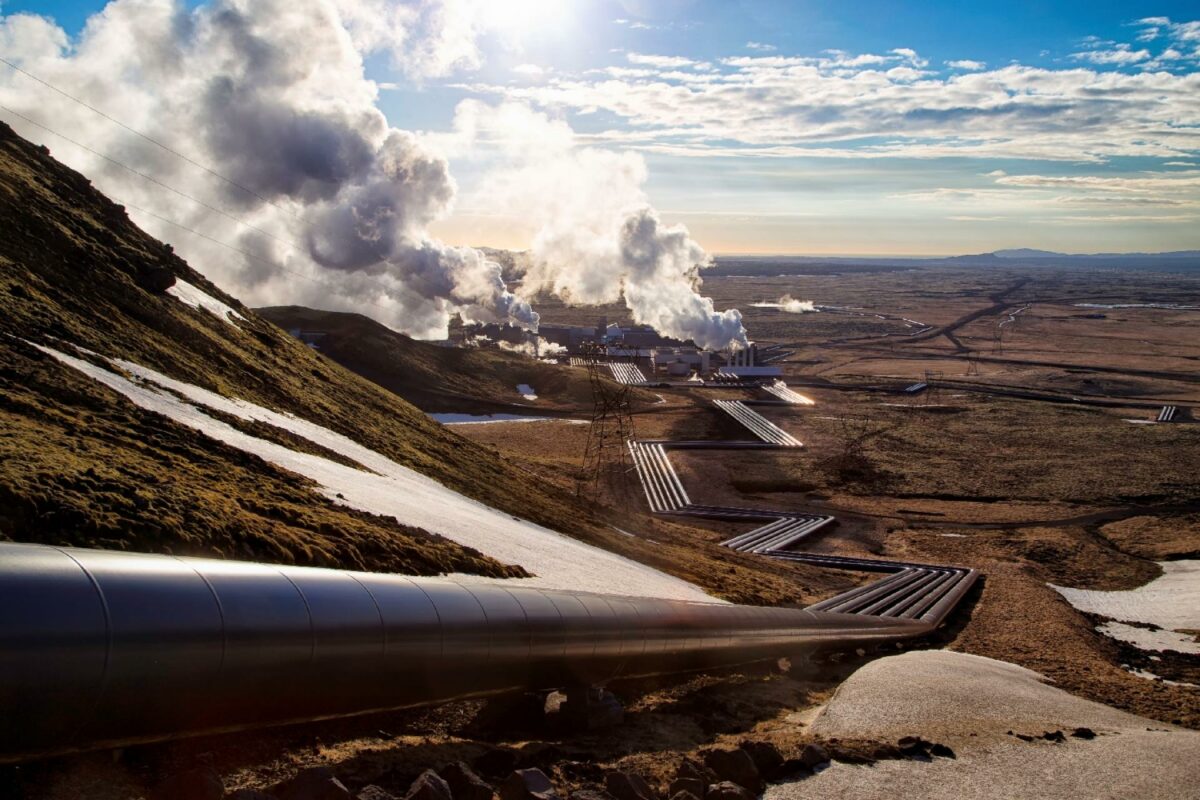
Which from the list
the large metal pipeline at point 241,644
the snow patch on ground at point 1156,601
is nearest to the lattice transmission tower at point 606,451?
the snow patch on ground at point 1156,601

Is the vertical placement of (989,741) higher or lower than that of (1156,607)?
higher

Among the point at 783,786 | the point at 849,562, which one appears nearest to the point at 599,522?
the point at 849,562

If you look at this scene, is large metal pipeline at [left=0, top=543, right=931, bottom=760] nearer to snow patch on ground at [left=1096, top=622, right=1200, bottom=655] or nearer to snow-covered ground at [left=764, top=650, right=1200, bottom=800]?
snow-covered ground at [left=764, top=650, right=1200, bottom=800]

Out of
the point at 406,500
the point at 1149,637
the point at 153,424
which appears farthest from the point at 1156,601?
the point at 153,424

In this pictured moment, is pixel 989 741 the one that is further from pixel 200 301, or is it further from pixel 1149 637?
pixel 200 301

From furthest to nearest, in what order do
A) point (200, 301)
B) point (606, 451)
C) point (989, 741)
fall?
point (606, 451), point (200, 301), point (989, 741)

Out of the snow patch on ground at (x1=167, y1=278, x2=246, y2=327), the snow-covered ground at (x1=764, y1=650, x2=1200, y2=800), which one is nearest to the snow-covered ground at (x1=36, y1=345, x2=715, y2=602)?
the snow-covered ground at (x1=764, y1=650, x2=1200, y2=800)
